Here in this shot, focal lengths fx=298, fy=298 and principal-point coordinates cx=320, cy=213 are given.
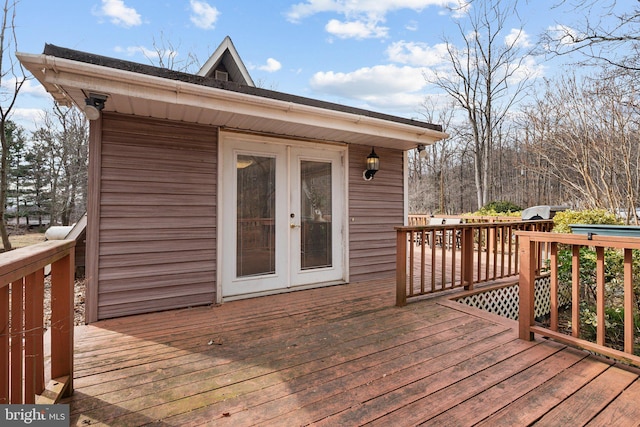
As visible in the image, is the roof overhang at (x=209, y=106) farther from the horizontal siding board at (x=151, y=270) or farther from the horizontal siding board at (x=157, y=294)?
the horizontal siding board at (x=157, y=294)

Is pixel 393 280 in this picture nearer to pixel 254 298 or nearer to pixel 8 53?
pixel 254 298

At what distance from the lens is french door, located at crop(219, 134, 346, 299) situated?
3.79m

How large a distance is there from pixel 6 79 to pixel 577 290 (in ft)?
47.5

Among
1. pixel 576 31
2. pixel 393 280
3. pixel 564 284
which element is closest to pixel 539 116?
pixel 576 31

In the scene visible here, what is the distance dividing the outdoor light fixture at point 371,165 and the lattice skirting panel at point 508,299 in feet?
6.97

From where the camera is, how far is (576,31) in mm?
5340

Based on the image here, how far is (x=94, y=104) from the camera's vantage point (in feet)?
8.72

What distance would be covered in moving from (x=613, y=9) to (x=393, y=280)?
565 cm

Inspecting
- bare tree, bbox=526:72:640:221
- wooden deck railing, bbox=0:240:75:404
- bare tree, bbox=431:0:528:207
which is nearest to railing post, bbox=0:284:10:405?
wooden deck railing, bbox=0:240:75:404

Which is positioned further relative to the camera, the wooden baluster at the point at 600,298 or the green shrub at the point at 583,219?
the green shrub at the point at 583,219

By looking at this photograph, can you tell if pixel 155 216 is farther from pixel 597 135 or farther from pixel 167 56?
pixel 167 56

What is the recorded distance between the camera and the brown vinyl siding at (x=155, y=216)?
3150mm

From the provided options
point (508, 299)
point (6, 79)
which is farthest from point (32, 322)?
point (6, 79)

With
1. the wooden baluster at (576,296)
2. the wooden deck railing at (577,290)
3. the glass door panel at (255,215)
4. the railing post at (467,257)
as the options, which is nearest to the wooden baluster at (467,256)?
the railing post at (467,257)
